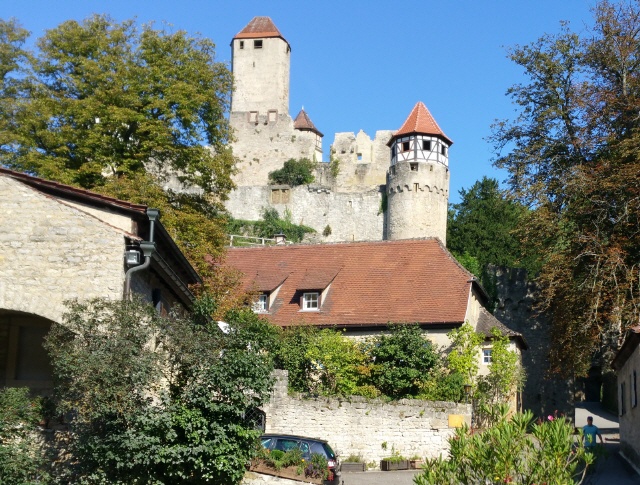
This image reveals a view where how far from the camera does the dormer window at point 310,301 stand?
1233 inches

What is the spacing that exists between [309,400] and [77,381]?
37.6 ft

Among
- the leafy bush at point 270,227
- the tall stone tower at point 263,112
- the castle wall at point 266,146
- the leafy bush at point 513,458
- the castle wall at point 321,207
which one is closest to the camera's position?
the leafy bush at point 513,458

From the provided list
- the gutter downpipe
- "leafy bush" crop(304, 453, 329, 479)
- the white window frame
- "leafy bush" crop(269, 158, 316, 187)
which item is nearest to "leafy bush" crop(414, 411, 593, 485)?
the gutter downpipe

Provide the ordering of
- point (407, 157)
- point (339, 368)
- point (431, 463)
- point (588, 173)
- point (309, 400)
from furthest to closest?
point (407, 157), point (588, 173), point (339, 368), point (309, 400), point (431, 463)

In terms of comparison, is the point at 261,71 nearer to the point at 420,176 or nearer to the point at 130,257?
the point at 420,176

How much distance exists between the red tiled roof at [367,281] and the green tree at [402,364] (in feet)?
7.37

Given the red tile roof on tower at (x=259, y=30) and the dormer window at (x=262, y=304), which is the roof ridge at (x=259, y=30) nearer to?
the red tile roof on tower at (x=259, y=30)

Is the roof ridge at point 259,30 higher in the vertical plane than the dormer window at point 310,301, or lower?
higher

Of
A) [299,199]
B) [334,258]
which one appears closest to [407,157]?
[299,199]

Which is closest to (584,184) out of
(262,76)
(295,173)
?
(295,173)

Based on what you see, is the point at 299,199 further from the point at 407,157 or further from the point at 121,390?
the point at 121,390

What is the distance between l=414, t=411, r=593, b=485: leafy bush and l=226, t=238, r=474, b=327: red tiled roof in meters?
18.2

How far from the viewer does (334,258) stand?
110 ft

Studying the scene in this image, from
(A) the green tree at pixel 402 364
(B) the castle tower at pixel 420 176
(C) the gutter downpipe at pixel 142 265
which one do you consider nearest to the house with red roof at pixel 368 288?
(A) the green tree at pixel 402 364
